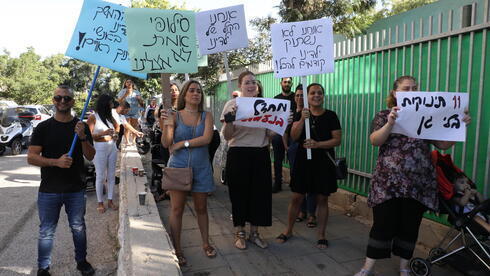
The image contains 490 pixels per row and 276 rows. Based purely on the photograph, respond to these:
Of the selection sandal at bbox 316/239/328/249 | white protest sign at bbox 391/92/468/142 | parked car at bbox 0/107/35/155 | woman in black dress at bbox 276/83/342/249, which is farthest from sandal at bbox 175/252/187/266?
parked car at bbox 0/107/35/155

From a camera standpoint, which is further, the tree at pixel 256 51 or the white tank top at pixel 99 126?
the tree at pixel 256 51

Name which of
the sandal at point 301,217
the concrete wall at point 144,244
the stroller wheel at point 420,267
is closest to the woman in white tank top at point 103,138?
the concrete wall at point 144,244

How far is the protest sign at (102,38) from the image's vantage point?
377 centimetres

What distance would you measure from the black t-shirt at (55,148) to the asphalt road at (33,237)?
108 centimetres

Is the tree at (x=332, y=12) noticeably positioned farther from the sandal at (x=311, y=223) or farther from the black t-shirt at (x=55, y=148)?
the black t-shirt at (x=55, y=148)

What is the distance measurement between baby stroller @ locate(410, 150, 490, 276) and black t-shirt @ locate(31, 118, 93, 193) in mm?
3402

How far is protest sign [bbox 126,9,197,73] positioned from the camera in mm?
3695

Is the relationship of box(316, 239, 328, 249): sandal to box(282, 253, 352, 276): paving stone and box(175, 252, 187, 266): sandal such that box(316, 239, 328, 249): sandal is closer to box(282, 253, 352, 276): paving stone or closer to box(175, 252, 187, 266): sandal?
box(282, 253, 352, 276): paving stone

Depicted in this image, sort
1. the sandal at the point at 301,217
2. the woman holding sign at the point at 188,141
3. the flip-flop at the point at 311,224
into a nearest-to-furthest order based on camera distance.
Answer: the woman holding sign at the point at 188,141 < the flip-flop at the point at 311,224 < the sandal at the point at 301,217

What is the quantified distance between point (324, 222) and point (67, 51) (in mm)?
3378

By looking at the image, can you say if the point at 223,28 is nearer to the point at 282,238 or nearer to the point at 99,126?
the point at 99,126

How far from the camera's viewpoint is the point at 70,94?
3.45m

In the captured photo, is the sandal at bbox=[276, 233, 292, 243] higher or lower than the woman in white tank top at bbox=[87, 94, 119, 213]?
lower

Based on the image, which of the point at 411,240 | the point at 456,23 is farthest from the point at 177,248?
the point at 456,23
